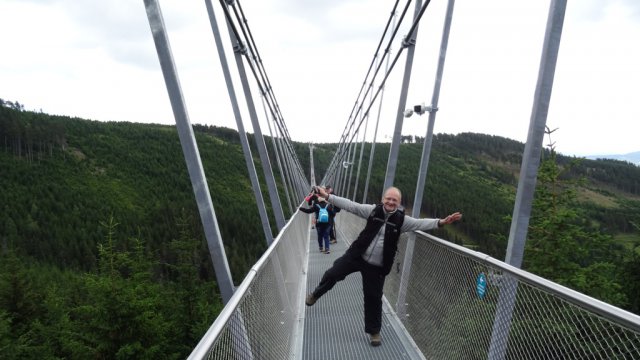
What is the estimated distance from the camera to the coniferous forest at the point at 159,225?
12281 millimetres

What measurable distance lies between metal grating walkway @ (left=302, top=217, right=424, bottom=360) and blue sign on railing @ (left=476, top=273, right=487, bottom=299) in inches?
44.5

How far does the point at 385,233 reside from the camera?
382 cm

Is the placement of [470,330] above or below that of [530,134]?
below

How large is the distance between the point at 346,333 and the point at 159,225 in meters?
77.9

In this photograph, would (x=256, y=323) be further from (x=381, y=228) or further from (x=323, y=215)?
(x=323, y=215)

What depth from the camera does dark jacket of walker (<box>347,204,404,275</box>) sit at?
3.82 m

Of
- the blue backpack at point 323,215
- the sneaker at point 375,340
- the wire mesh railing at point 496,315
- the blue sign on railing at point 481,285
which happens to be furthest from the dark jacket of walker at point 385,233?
the blue backpack at point 323,215

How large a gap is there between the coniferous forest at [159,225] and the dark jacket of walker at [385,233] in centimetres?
850

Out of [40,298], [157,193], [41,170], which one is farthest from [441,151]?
[40,298]

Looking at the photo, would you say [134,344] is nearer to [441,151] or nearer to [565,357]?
[565,357]

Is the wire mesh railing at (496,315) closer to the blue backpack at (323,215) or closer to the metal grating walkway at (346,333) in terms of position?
the metal grating walkway at (346,333)

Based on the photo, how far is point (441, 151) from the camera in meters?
153

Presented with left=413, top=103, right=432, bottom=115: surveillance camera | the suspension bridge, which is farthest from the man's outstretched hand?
left=413, top=103, right=432, bottom=115: surveillance camera

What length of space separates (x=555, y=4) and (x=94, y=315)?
12733 millimetres
